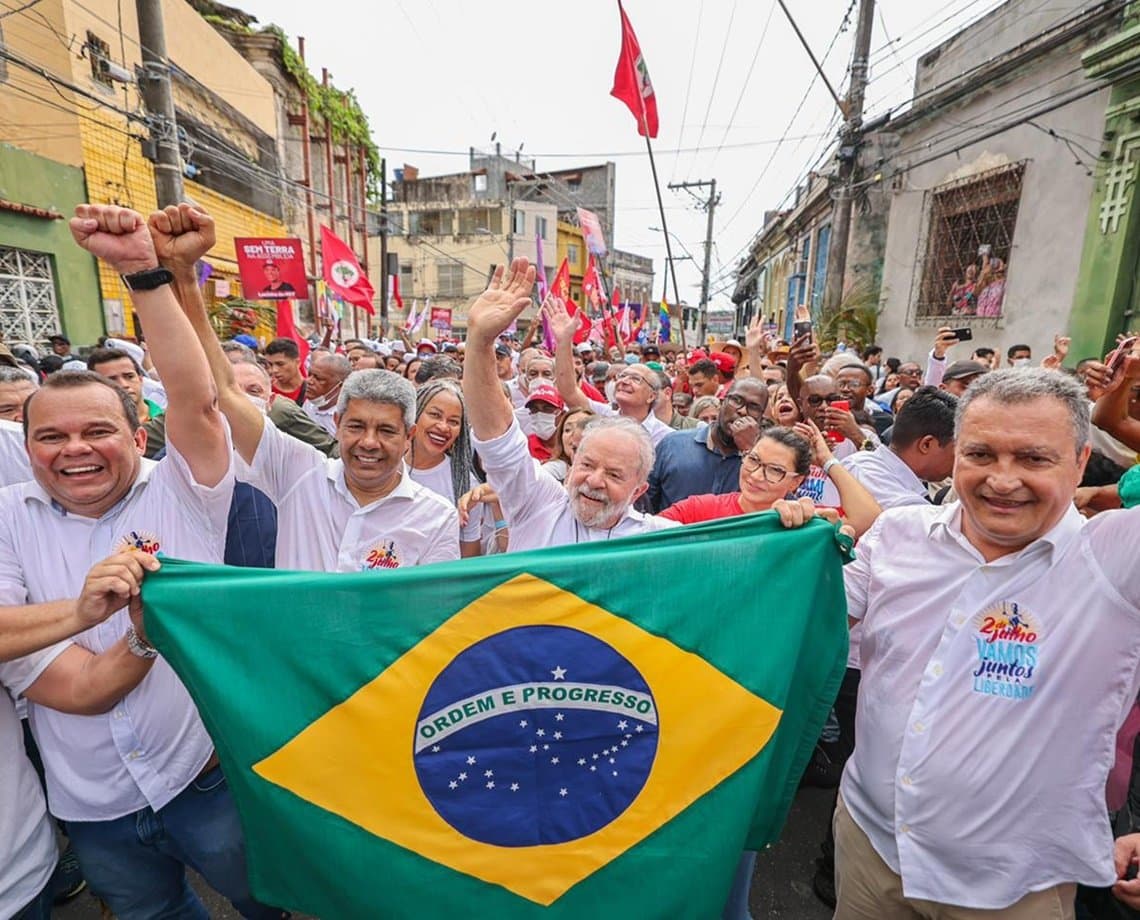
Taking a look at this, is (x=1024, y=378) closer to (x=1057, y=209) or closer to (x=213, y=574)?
(x=213, y=574)

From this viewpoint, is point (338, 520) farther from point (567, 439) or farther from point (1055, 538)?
point (1055, 538)

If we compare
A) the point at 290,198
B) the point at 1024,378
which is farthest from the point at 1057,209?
the point at 290,198

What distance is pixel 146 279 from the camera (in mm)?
1906

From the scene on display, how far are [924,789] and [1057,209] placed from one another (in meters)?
11.2

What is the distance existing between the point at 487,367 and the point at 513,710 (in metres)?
1.17

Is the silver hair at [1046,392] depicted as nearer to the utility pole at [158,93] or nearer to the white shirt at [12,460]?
the white shirt at [12,460]

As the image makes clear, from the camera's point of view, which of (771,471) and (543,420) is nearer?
(771,471)

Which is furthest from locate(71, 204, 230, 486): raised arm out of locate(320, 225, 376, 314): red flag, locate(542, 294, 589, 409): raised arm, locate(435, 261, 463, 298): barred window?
locate(435, 261, 463, 298): barred window

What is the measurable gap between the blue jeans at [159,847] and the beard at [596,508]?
1.45 m

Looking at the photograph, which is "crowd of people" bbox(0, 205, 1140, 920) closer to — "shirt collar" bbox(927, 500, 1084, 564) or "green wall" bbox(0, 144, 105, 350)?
"shirt collar" bbox(927, 500, 1084, 564)

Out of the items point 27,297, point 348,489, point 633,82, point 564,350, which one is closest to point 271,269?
point 27,297

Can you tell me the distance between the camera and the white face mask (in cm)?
468

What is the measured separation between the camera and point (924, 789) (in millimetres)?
1603

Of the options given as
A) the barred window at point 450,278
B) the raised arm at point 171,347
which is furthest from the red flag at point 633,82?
the barred window at point 450,278
